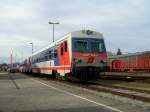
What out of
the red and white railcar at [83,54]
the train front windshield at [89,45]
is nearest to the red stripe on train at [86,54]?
the red and white railcar at [83,54]

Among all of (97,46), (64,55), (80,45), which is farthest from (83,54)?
(64,55)

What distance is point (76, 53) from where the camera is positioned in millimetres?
25891

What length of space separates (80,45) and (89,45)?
0.64 m

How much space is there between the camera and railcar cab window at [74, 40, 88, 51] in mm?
26184

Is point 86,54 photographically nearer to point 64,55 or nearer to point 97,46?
point 97,46

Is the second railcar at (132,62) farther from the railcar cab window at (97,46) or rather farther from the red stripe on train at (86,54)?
the red stripe on train at (86,54)

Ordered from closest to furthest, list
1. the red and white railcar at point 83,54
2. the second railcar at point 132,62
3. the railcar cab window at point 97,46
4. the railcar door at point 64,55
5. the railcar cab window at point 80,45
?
the red and white railcar at point 83,54 → the railcar cab window at point 80,45 → the railcar cab window at point 97,46 → the railcar door at point 64,55 → the second railcar at point 132,62

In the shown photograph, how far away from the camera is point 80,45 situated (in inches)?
1046

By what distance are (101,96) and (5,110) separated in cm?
575

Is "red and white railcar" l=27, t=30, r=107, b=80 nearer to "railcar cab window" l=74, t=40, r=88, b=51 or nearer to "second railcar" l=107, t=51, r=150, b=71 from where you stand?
"railcar cab window" l=74, t=40, r=88, b=51

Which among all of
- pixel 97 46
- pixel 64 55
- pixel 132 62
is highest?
pixel 97 46

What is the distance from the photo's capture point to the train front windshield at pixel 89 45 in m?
26.3

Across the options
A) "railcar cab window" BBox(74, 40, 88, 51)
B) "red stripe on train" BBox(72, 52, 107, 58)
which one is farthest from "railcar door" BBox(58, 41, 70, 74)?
"railcar cab window" BBox(74, 40, 88, 51)

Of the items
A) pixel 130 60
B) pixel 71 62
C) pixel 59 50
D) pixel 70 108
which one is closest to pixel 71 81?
pixel 59 50
